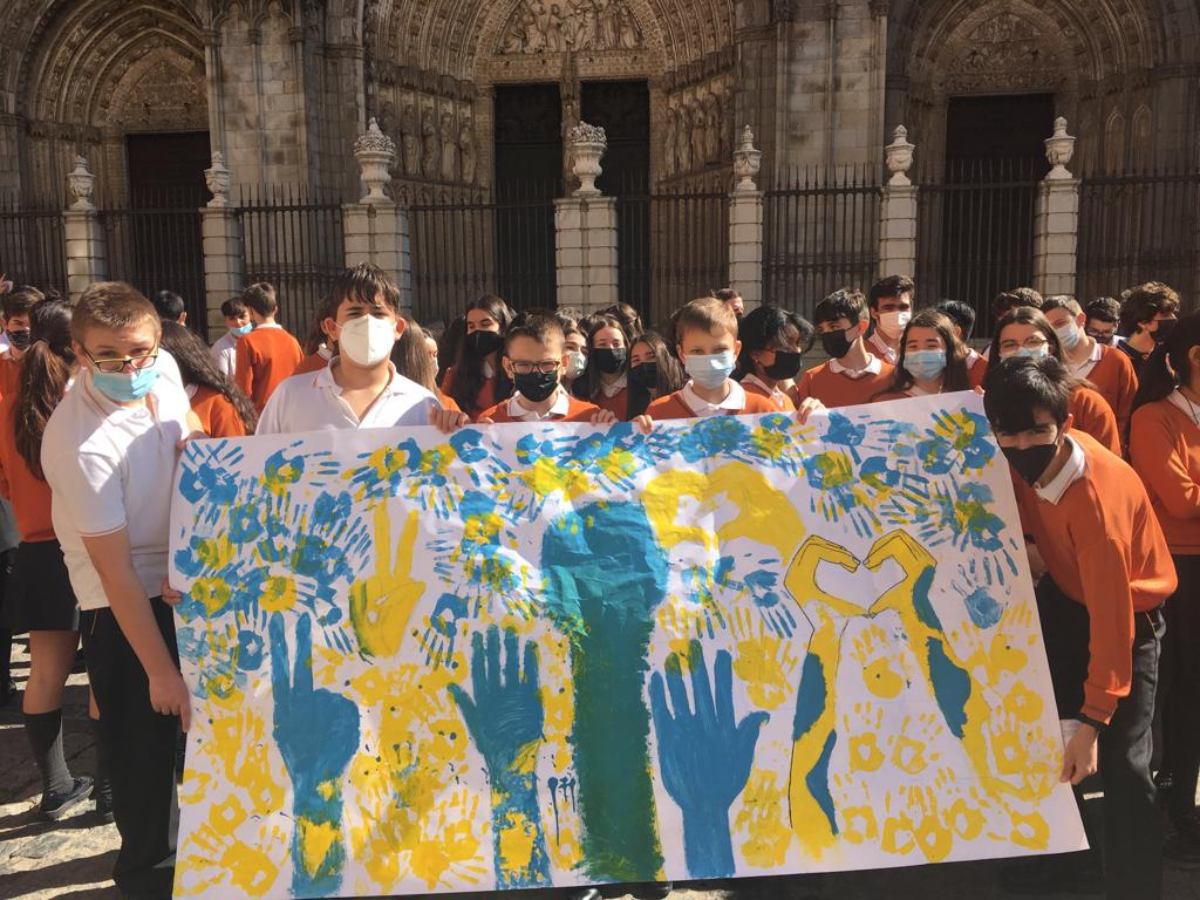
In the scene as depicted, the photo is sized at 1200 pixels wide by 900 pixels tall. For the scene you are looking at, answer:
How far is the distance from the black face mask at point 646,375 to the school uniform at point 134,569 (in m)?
2.31

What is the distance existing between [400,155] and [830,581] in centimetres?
1504

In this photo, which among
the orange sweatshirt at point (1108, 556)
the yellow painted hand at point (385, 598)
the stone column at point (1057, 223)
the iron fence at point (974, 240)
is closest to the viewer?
the orange sweatshirt at point (1108, 556)

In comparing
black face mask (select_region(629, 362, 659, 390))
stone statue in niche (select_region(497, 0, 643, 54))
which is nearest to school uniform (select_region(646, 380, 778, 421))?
black face mask (select_region(629, 362, 659, 390))

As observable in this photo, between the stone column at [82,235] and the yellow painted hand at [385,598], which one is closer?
the yellow painted hand at [385,598]

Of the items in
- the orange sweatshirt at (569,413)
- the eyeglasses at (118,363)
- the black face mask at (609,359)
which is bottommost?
the orange sweatshirt at (569,413)

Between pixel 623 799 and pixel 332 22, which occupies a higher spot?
pixel 332 22

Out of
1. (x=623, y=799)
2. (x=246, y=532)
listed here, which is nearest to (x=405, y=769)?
(x=623, y=799)

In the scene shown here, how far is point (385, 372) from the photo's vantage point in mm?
3584

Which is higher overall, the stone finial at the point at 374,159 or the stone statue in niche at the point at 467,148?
the stone statue in niche at the point at 467,148

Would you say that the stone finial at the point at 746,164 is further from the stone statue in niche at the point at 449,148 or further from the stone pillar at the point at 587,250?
the stone statue in niche at the point at 449,148

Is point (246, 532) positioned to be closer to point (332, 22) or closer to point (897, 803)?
point (897, 803)

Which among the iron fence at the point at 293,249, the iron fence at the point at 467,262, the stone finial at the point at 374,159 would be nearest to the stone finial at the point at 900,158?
the iron fence at the point at 467,262

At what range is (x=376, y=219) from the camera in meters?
13.5

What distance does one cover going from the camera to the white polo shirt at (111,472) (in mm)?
2771
